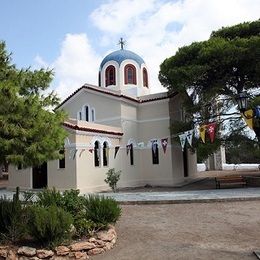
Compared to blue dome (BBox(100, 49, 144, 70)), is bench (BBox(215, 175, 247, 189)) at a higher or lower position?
lower

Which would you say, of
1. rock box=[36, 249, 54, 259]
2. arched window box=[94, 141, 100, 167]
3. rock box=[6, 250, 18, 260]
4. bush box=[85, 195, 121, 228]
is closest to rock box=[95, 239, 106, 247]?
bush box=[85, 195, 121, 228]

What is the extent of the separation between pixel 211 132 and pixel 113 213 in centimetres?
939

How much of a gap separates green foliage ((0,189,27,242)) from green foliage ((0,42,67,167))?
3.87 feet

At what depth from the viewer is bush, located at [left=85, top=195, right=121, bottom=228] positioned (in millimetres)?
9781

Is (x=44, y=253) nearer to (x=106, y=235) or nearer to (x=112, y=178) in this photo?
(x=106, y=235)

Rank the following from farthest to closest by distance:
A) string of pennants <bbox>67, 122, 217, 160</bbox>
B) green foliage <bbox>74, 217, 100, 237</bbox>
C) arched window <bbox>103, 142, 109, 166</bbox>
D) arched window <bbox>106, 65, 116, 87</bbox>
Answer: arched window <bbox>106, 65, 116, 87</bbox> → arched window <bbox>103, 142, 109, 166</bbox> → string of pennants <bbox>67, 122, 217, 160</bbox> → green foliage <bbox>74, 217, 100, 237</bbox>

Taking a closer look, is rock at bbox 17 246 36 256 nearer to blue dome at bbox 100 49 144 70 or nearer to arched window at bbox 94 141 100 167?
arched window at bbox 94 141 100 167

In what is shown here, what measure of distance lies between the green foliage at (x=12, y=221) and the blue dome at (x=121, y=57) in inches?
804

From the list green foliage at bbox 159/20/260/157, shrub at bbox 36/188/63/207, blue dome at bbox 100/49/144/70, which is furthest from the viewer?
blue dome at bbox 100/49/144/70

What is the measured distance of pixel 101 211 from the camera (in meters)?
9.88

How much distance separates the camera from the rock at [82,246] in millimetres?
8555

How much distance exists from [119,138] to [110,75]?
663cm

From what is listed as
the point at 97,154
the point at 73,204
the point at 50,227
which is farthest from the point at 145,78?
the point at 50,227

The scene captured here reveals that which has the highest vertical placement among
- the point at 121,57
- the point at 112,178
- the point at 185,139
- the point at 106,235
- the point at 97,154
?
the point at 121,57
